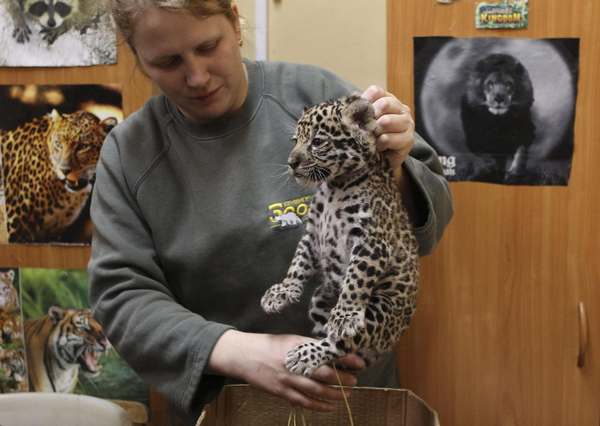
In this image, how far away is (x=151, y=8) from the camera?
921 mm

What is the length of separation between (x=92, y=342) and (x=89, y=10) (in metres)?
1.22

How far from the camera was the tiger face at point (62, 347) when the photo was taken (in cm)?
190

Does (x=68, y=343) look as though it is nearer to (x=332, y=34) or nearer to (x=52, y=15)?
(x=52, y=15)

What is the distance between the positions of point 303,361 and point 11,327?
162 centimetres

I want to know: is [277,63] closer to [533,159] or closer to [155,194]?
[155,194]

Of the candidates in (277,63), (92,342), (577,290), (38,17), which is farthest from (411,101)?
(92,342)

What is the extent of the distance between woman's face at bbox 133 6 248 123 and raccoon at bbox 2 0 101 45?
0.87m

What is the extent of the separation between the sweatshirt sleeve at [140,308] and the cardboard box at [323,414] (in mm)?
71

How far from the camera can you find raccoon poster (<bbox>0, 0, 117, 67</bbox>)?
1718 mm

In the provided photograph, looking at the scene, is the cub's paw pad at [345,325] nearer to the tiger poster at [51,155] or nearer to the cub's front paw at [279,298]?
the cub's front paw at [279,298]

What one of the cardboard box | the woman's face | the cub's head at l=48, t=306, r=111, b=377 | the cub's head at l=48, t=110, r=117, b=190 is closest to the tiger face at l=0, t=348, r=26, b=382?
the cub's head at l=48, t=306, r=111, b=377

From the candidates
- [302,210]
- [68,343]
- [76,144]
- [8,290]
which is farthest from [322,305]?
[8,290]

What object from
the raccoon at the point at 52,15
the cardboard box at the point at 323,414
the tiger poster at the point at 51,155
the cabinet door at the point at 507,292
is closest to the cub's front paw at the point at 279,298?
the cardboard box at the point at 323,414

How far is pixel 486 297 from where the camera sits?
5.48 feet
